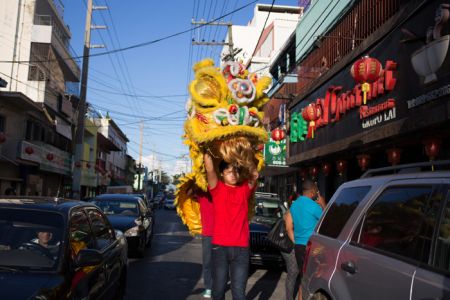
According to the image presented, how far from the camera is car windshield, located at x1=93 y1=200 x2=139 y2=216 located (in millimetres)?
11297

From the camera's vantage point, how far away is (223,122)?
4.71 meters

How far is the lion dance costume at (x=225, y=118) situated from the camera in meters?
4.62

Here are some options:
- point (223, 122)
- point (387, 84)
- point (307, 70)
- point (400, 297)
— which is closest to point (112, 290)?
point (223, 122)

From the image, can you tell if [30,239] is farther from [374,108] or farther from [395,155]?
[374,108]

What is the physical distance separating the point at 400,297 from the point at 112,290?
11.6 feet

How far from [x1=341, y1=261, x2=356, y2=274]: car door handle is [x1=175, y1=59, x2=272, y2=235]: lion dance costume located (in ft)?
4.51

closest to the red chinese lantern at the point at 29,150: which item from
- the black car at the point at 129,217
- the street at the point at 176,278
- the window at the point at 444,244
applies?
the black car at the point at 129,217

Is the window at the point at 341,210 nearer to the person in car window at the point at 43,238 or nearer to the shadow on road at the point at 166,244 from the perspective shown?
the person in car window at the point at 43,238

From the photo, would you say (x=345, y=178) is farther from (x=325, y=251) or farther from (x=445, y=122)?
(x=325, y=251)

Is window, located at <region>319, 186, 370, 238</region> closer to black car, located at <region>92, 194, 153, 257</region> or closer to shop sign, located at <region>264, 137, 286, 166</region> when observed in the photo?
black car, located at <region>92, 194, 153, 257</region>

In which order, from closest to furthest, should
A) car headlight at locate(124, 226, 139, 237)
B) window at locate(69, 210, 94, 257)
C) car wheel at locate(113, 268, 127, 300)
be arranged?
1. window at locate(69, 210, 94, 257)
2. car wheel at locate(113, 268, 127, 300)
3. car headlight at locate(124, 226, 139, 237)

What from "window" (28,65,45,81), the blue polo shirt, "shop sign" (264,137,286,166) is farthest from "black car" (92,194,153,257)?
"window" (28,65,45,81)

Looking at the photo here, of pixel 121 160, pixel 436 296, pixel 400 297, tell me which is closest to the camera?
pixel 436 296

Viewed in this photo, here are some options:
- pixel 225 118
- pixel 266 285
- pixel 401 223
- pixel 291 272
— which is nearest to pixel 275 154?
pixel 266 285
